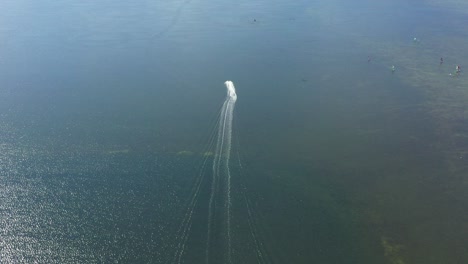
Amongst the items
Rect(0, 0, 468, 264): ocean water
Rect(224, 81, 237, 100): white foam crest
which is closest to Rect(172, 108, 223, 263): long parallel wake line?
Rect(0, 0, 468, 264): ocean water

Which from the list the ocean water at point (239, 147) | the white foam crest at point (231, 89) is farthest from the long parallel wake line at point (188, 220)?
the white foam crest at point (231, 89)

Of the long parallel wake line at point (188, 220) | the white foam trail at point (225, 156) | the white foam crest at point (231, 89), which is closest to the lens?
the long parallel wake line at point (188, 220)

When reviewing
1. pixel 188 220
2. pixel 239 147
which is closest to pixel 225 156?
pixel 239 147

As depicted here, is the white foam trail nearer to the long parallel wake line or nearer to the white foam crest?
the white foam crest

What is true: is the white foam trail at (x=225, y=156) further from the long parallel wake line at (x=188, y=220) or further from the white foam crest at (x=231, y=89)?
the long parallel wake line at (x=188, y=220)

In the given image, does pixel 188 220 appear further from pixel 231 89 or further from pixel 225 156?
pixel 231 89

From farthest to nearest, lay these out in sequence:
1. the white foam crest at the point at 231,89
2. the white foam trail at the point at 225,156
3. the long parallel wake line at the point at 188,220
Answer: the white foam crest at the point at 231,89, the white foam trail at the point at 225,156, the long parallel wake line at the point at 188,220

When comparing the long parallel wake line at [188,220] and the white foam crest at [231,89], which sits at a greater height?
the white foam crest at [231,89]
